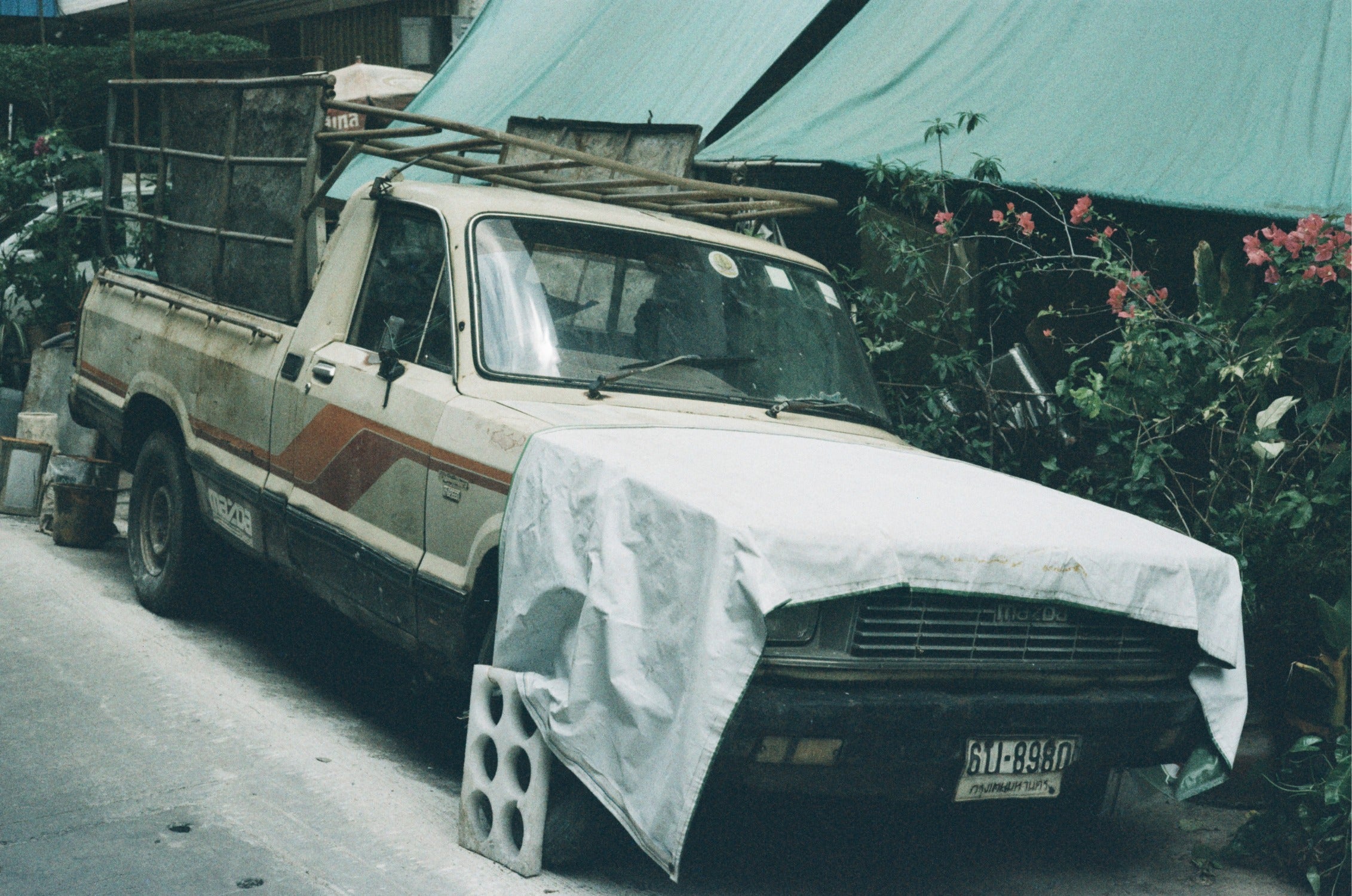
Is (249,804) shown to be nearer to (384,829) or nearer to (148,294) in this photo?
(384,829)

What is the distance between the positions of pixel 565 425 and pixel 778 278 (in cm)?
152

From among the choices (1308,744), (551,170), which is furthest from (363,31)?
(1308,744)

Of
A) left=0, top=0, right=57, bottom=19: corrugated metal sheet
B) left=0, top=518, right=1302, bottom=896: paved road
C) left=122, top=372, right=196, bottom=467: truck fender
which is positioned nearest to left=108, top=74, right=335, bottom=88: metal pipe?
left=122, top=372, right=196, bottom=467: truck fender

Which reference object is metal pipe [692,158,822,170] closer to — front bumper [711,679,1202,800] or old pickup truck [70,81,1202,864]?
old pickup truck [70,81,1202,864]

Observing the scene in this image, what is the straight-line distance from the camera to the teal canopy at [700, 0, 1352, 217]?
240 inches

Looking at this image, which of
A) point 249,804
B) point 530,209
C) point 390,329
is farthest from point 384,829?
point 530,209

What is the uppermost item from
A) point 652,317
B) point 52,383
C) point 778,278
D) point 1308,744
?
point 778,278

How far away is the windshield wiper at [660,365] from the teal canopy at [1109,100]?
221 cm

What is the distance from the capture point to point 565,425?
163 inches

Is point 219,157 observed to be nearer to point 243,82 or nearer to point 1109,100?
point 243,82

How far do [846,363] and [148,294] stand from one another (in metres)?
3.41

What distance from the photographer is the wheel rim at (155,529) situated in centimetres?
650

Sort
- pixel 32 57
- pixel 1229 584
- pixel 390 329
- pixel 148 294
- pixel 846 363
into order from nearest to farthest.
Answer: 1. pixel 1229 584
2. pixel 390 329
3. pixel 846 363
4. pixel 148 294
5. pixel 32 57

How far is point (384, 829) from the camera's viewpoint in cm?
420
